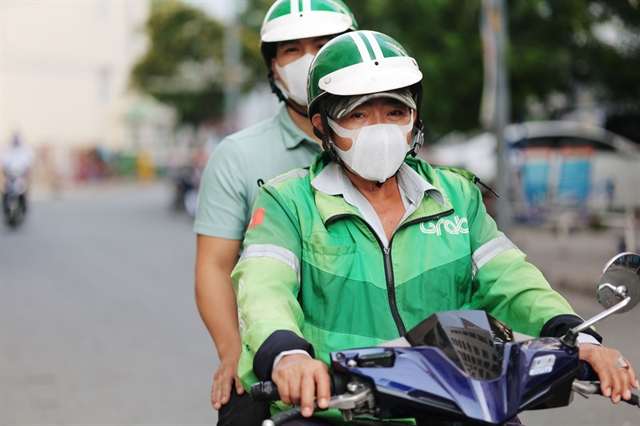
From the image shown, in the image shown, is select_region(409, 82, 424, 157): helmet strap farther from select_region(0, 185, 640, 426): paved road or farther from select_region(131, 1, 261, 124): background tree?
select_region(131, 1, 261, 124): background tree

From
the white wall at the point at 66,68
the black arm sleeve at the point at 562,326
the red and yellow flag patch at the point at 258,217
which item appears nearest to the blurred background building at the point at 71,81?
the white wall at the point at 66,68

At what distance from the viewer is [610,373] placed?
2420mm

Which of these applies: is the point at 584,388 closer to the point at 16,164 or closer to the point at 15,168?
the point at 15,168

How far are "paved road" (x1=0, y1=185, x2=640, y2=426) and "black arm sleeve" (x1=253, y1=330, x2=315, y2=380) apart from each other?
370 centimetres

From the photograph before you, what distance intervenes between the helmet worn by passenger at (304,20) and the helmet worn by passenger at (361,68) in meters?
0.91

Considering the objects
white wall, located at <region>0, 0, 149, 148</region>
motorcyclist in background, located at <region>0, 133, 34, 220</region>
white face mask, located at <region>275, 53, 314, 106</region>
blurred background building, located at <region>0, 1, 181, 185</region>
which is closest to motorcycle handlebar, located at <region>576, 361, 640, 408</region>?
white face mask, located at <region>275, 53, 314, 106</region>

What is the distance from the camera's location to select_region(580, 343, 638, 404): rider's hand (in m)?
2.41

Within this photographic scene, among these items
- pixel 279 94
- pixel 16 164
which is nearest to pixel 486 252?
pixel 279 94

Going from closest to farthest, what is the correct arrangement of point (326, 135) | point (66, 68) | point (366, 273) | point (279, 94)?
1. point (366, 273)
2. point (326, 135)
3. point (279, 94)
4. point (66, 68)

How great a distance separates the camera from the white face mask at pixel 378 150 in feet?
9.08

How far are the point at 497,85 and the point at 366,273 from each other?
9964mm

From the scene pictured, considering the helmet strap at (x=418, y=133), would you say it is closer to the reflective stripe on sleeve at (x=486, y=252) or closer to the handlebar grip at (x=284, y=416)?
the reflective stripe on sleeve at (x=486, y=252)

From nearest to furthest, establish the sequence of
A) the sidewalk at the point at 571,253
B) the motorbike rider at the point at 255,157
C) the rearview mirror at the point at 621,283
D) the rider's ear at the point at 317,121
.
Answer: the rearview mirror at the point at 621,283, the rider's ear at the point at 317,121, the motorbike rider at the point at 255,157, the sidewalk at the point at 571,253

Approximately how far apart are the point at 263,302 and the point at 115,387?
4.54m
